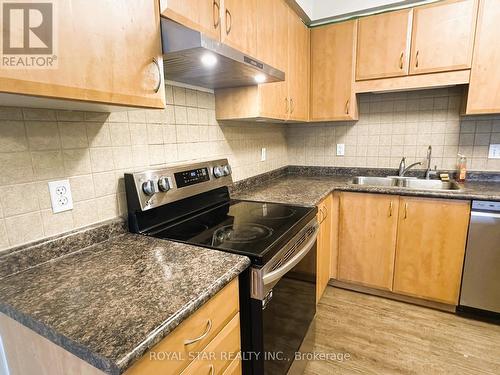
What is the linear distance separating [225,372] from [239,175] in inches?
52.5

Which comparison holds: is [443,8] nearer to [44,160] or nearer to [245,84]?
[245,84]

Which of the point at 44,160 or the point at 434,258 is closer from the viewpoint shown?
the point at 44,160

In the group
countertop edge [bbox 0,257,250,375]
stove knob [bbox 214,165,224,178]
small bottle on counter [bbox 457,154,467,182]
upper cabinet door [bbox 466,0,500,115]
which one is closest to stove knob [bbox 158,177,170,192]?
stove knob [bbox 214,165,224,178]

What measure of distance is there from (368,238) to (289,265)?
1.23 m

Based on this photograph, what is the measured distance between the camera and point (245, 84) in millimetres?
1607

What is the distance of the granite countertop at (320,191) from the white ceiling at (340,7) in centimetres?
136

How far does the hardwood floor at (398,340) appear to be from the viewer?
1.53m

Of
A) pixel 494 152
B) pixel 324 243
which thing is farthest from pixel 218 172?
pixel 494 152

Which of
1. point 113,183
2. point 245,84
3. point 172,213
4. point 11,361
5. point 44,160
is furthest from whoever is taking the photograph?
point 245,84

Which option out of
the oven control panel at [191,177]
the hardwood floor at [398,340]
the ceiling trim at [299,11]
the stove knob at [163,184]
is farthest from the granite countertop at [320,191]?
the ceiling trim at [299,11]

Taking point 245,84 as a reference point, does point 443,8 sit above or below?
above

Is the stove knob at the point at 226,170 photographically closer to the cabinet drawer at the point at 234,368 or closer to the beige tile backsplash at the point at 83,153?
the beige tile backsplash at the point at 83,153

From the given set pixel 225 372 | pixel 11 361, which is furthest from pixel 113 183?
pixel 225 372

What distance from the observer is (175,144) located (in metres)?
1.49
